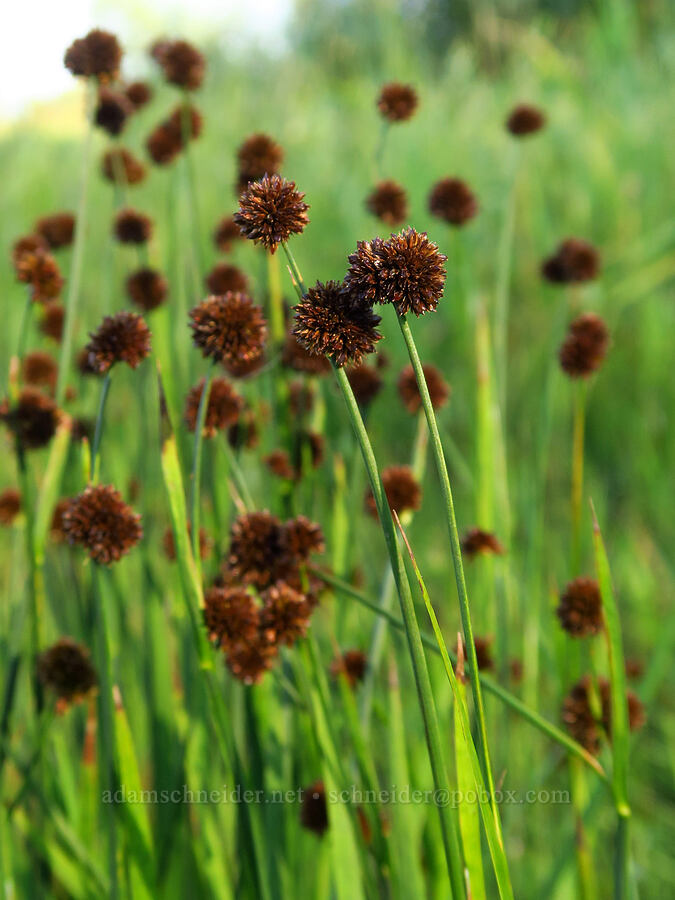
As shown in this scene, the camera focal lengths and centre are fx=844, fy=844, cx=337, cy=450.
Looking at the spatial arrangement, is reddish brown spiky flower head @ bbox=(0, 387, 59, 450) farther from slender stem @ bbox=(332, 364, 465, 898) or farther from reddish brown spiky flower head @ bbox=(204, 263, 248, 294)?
slender stem @ bbox=(332, 364, 465, 898)

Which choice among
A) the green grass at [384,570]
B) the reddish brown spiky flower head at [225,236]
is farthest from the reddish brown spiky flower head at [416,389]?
the reddish brown spiky flower head at [225,236]

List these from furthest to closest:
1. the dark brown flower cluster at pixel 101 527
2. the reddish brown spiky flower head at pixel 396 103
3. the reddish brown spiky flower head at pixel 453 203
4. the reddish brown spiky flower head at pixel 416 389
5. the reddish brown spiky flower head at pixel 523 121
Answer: the reddish brown spiky flower head at pixel 523 121, the reddish brown spiky flower head at pixel 453 203, the reddish brown spiky flower head at pixel 396 103, the reddish brown spiky flower head at pixel 416 389, the dark brown flower cluster at pixel 101 527

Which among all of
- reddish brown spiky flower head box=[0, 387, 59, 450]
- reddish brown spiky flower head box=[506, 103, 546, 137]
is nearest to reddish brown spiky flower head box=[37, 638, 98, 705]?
reddish brown spiky flower head box=[0, 387, 59, 450]

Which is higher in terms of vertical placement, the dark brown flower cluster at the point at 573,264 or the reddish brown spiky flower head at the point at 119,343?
the dark brown flower cluster at the point at 573,264

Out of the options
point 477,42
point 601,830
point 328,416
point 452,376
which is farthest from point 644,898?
point 477,42

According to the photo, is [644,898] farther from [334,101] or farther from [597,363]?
[334,101]

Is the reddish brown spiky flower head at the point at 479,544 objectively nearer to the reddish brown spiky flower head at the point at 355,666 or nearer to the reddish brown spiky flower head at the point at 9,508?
the reddish brown spiky flower head at the point at 355,666
